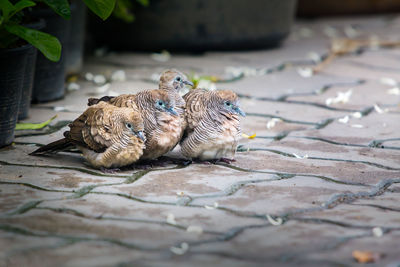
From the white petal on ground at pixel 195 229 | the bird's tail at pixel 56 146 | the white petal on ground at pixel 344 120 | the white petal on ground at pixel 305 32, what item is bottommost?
the white petal on ground at pixel 195 229

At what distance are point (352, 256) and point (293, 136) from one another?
2171 mm

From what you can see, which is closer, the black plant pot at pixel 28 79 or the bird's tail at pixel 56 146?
the bird's tail at pixel 56 146

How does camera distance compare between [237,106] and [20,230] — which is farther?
[237,106]

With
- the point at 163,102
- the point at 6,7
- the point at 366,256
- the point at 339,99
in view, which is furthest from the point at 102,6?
the point at 339,99

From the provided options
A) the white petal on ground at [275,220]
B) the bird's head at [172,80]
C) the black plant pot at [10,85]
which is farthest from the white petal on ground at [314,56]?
the white petal on ground at [275,220]

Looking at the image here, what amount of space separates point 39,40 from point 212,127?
1.18 metres

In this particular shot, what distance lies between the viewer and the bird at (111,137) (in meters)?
4.07

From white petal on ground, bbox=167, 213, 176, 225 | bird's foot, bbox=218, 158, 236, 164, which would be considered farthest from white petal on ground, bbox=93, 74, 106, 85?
white petal on ground, bbox=167, 213, 176, 225

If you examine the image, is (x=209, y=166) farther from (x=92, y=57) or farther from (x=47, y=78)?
(x=92, y=57)

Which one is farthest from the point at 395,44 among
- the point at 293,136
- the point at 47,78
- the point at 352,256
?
the point at 352,256

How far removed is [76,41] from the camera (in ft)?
22.3

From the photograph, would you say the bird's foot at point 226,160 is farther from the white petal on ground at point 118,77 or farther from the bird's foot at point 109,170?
the white petal on ground at point 118,77

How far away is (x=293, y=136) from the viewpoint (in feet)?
16.7

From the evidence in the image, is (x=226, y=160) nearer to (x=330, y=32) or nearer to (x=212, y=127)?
(x=212, y=127)
